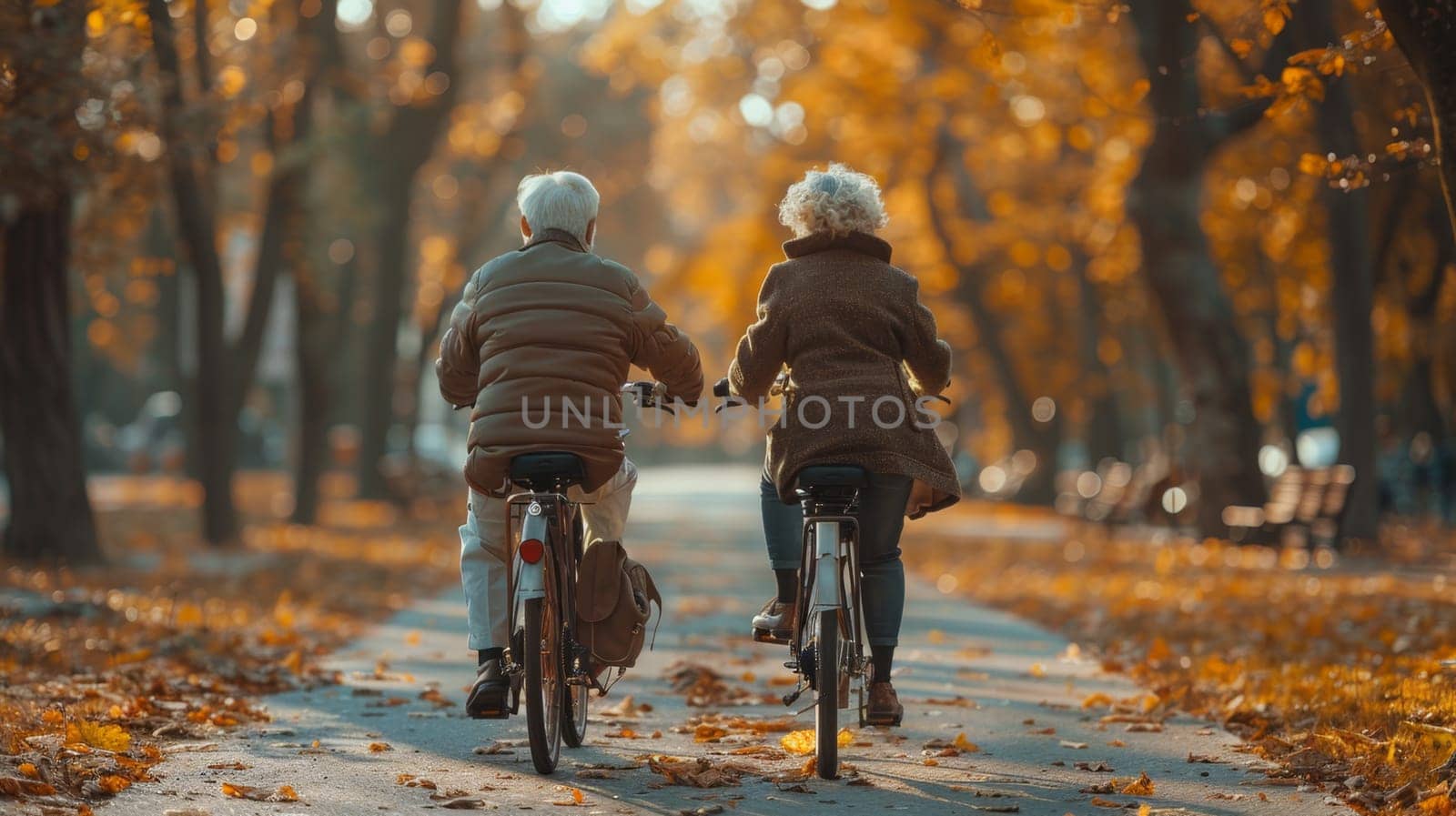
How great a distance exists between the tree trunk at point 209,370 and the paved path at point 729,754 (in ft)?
26.5

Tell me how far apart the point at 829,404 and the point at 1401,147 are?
291 cm

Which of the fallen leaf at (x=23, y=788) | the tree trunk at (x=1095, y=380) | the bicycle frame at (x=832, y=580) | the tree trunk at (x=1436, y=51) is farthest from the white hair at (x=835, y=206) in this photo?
the tree trunk at (x=1095, y=380)

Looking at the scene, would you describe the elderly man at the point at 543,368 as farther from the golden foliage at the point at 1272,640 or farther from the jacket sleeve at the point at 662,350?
the golden foliage at the point at 1272,640

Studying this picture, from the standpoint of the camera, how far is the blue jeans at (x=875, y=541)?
6590 mm

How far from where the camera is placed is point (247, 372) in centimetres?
2164

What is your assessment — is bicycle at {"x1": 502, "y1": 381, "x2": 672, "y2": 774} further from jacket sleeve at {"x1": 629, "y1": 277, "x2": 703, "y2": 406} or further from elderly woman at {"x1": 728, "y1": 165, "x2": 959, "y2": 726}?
elderly woman at {"x1": 728, "y1": 165, "x2": 959, "y2": 726}

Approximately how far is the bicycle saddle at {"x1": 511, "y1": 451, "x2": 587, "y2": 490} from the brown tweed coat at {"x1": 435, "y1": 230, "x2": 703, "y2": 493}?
4 centimetres

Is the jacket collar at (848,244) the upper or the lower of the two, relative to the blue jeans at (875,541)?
upper

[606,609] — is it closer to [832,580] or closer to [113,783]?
[832,580]

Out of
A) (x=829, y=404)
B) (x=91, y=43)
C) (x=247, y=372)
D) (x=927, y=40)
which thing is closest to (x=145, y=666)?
(x=829, y=404)

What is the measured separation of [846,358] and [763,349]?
12.0 inches

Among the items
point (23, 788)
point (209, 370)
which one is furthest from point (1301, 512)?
point (23, 788)

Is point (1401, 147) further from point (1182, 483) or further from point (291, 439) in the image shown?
point (291, 439)

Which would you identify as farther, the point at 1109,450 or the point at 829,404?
the point at 1109,450
